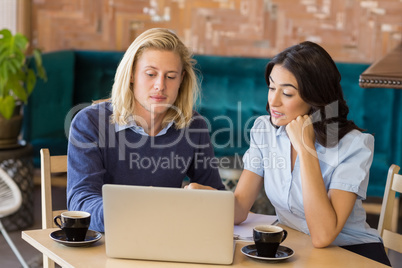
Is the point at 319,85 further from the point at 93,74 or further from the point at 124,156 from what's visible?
the point at 93,74

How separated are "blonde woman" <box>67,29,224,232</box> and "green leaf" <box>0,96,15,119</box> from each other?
1714mm

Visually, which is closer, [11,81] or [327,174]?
[327,174]

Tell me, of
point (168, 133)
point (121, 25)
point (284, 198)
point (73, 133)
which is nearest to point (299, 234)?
point (284, 198)

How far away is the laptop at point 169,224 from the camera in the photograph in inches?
53.0

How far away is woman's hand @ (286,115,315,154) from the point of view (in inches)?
72.6

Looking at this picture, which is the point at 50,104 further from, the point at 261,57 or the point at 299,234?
the point at 299,234

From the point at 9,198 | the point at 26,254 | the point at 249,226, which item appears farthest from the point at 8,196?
the point at 249,226

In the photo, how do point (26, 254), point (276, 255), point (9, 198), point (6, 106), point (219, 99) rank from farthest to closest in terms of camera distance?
point (219, 99) → point (6, 106) → point (26, 254) → point (9, 198) → point (276, 255)

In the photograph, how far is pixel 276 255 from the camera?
58.1 inches

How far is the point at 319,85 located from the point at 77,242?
2.94 feet

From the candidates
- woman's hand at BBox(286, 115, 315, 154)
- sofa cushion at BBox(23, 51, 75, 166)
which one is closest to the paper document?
woman's hand at BBox(286, 115, 315, 154)

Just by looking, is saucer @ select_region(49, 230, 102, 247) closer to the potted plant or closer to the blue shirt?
the blue shirt

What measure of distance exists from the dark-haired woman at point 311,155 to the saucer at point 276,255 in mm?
267

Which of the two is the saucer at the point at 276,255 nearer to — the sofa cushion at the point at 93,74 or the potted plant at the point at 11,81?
the potted plant at the point at 11,81
